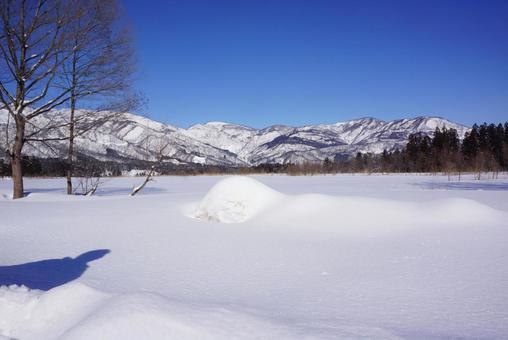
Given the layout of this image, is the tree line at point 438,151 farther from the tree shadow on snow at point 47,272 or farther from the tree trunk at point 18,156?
the tree shadow on snow at point 47,272

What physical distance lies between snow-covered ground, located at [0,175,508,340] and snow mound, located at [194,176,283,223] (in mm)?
29

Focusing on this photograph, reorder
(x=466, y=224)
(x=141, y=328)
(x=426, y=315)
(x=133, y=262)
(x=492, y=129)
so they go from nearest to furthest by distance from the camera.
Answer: (x=141, y=328), (x=426, y=315), (x=133, y=262), (x=466, y=224), (x=492, y=129)

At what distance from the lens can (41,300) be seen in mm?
2580

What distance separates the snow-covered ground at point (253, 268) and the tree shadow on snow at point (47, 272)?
0.02 meters

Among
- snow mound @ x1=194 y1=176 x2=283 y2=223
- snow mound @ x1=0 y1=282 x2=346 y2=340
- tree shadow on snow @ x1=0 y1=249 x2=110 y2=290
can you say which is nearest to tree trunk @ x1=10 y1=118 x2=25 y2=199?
snow mound @ x1=194 y1=176 x2=283 y2=223

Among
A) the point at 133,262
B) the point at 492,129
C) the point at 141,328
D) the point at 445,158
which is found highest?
the point at 492,129

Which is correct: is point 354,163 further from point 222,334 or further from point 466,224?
point 222,334

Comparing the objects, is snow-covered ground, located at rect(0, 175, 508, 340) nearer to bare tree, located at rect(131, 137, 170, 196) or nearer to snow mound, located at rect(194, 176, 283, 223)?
snow mound, located at rect(194, 176, 283, 223)

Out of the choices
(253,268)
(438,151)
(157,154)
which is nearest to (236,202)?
(253,268)

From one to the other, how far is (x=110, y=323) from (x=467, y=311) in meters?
2.90

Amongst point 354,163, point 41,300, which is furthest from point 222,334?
point 354,163

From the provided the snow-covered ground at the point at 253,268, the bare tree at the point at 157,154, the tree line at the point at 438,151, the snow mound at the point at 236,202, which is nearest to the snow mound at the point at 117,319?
the snow-covered ground at the point at 253,268

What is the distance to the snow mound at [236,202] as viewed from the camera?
25.3 feet

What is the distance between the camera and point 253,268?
4.37 m
